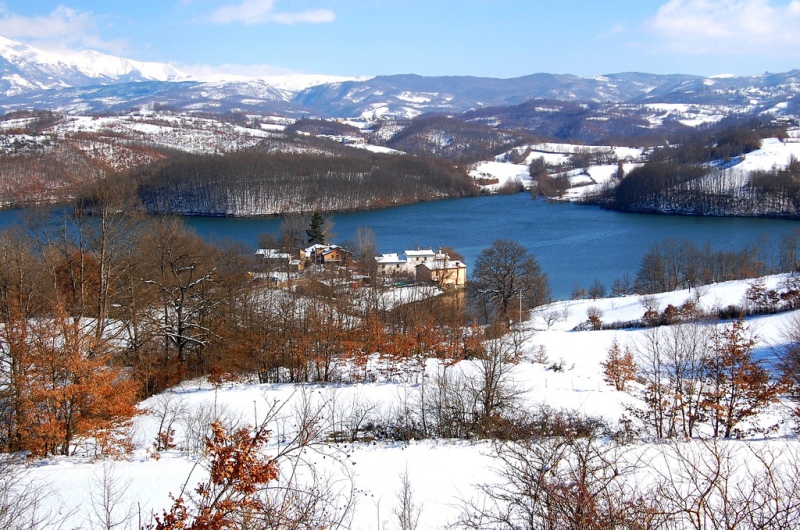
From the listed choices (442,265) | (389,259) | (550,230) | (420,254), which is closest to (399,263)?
(389,259)

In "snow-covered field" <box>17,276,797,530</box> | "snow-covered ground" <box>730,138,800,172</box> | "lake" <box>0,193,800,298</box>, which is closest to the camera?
"snow-covered field" <box>17,276,797,530</box>

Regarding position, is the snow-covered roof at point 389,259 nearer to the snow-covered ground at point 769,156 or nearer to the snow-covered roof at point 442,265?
the snow-covered roof at point 442,265

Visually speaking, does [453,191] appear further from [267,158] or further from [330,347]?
[330,347]

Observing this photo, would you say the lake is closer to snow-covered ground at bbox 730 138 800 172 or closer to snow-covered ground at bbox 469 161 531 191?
snow-covered ground at bbox 469 161 531 191

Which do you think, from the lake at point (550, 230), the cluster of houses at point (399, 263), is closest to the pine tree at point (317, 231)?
the cluster of houses at point (399, 263)

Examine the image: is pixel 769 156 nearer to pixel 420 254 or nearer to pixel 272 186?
pixel 420 254

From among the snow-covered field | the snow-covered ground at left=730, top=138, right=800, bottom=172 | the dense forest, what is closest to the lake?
the dense forest
